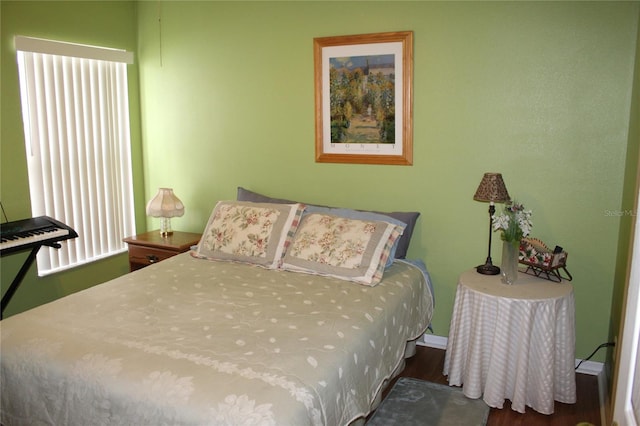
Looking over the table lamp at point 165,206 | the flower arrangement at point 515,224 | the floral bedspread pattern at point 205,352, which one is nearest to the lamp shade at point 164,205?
the table lamp at point 165,206

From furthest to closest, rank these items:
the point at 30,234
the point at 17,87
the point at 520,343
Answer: the point at 17,87, the point at 30,234, the point at 520,343

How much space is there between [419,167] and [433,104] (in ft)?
1.28

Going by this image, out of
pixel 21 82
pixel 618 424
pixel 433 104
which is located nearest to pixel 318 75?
pixel 433 104

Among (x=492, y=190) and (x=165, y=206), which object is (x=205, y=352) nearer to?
(x=492, y=190)

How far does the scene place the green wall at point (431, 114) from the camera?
2.79 meters

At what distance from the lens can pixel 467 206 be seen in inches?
123

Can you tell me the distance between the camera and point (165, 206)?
376cm

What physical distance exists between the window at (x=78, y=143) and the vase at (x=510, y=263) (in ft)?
9.42

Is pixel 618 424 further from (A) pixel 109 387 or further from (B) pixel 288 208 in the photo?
(B) pixel 288 208

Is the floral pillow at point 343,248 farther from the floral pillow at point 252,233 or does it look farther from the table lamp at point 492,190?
the table lamp at point 492,190

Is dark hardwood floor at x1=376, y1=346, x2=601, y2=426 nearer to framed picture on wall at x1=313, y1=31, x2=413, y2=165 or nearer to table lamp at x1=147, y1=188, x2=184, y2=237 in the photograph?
framed picture on wall at x1=313, y1=31, x2=413, y2=165

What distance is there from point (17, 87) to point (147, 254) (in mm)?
1353

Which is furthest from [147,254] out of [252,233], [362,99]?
[362,99]

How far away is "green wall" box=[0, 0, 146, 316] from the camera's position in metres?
3.18
